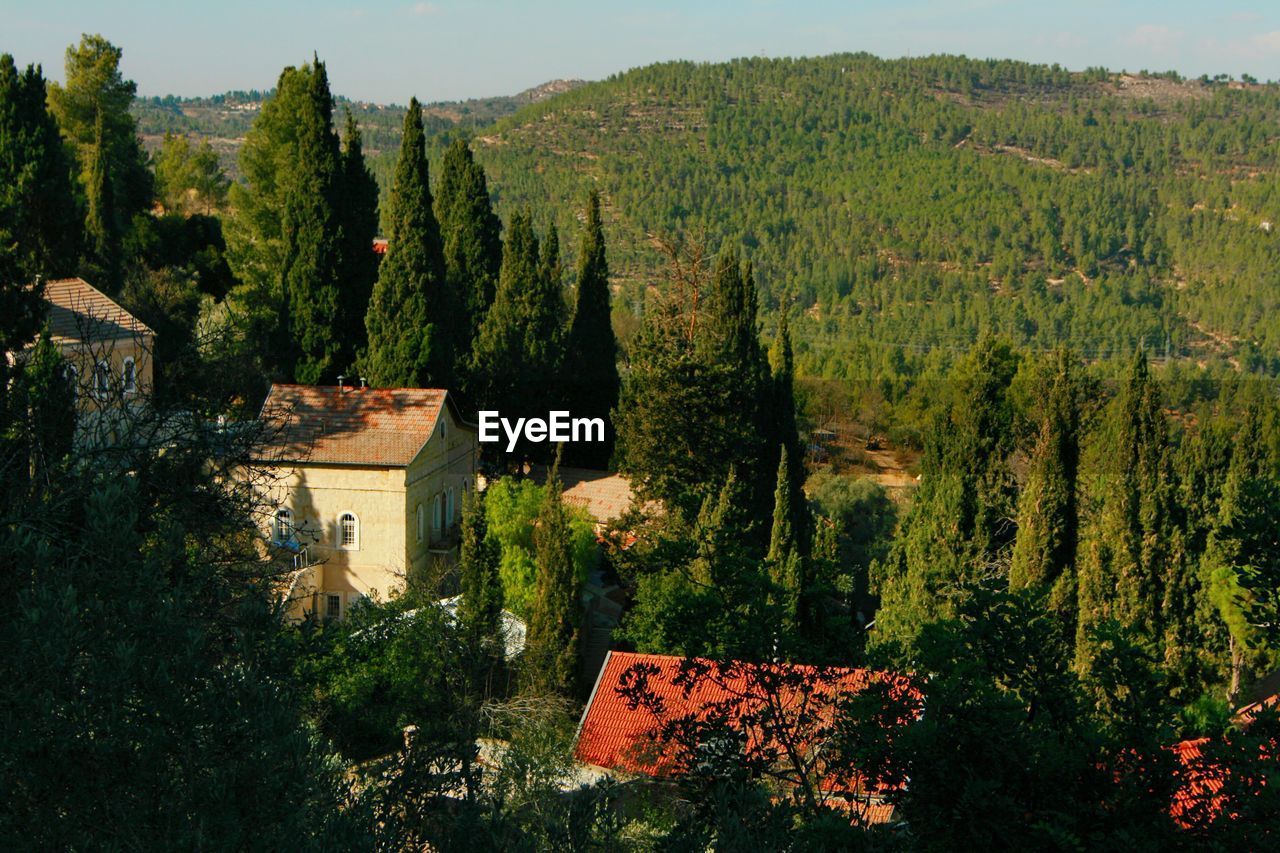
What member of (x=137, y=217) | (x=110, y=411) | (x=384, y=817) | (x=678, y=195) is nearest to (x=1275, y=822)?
(x=384, y=817)

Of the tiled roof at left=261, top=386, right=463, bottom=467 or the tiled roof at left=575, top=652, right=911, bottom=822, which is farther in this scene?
the tiled roof at left=261, top=386, right=463, bottom=467

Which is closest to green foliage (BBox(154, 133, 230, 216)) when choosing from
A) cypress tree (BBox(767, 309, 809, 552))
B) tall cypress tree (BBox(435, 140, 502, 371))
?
tall cypress tree (BBox(435, 140, 502, 371))

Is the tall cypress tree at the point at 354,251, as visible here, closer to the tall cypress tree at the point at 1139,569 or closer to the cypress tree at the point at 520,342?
the cypress tree at the point at 520,342

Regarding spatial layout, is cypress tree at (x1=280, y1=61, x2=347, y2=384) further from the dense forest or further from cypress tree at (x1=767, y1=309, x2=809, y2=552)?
cypress tree at (x1=767, y1=309, x2=809, y2=552)

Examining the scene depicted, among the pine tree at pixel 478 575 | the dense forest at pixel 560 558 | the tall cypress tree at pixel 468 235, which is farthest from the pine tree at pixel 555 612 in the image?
the tall cypress tree at pixel 468 235

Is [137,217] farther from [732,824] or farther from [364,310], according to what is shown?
[732,824]

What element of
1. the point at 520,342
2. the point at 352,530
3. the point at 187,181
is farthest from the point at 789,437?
the point at 187,181
